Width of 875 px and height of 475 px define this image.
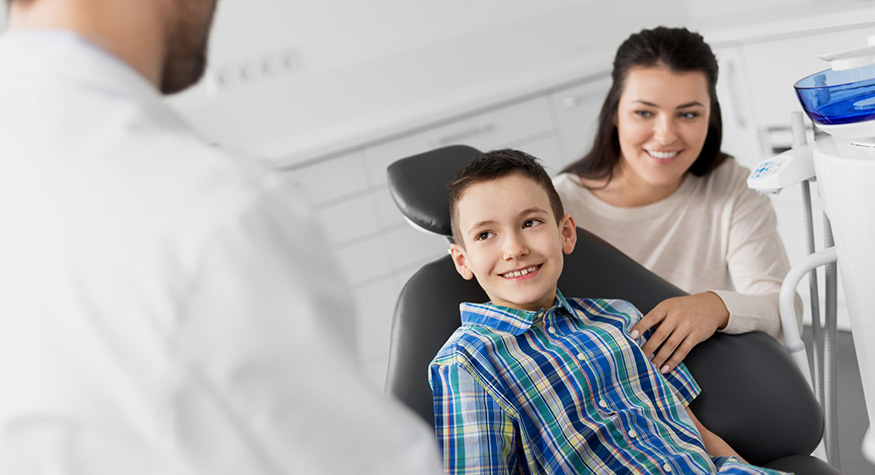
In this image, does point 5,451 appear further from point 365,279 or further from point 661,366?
point 365,279

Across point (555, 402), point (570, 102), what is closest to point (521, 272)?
point (555, 402)

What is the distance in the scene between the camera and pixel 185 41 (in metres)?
0.74

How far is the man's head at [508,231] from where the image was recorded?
1.39 meters

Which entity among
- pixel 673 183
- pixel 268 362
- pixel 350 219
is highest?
pixel 268 362

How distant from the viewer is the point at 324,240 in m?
0.67

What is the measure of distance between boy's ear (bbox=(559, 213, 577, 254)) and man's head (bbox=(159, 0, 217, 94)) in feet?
2.85

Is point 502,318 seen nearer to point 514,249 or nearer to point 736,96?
point 514,249

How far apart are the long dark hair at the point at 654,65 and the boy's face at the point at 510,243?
436mm

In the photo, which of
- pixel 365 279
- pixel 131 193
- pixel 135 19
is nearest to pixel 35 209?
pixel 131 193

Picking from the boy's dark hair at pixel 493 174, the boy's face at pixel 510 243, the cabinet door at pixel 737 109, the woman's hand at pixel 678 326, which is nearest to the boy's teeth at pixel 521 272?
the boy's face at pixel 510 243

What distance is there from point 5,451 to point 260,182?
282mm

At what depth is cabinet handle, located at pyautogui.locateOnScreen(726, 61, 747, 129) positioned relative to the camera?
111 inches

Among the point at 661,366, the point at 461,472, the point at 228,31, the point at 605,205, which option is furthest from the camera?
the point at 228,31

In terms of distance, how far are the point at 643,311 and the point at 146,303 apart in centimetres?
111
